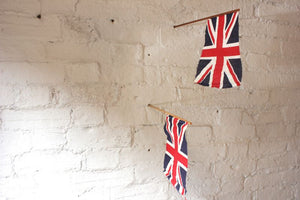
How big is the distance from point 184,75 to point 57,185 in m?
0.82

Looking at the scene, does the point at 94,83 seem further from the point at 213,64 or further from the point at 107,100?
the point at 213,64

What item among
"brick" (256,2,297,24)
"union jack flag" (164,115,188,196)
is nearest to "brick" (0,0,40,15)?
"union jack flag" (164,115,188,196)

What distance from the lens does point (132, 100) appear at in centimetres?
103

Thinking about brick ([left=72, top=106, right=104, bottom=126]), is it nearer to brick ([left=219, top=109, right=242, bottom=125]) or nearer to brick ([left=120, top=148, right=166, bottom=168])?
brick ([left=120, top=148, right=166, bottom=168])

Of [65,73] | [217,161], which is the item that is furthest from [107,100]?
[217,161]

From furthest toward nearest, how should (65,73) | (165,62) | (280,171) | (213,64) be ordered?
(280,171) → (165,62) → (65,73) → (213,64)

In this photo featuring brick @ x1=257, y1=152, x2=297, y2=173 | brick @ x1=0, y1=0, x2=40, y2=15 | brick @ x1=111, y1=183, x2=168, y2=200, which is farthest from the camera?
brick @ x1=257, y1=152, x2=297, y2=173

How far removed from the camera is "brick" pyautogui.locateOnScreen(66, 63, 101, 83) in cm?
95

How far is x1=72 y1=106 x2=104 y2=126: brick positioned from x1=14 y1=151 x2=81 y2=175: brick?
16cm

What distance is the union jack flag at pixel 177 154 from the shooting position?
2.39ft

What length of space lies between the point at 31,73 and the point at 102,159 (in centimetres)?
50

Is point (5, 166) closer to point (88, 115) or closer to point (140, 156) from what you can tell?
point (88, 115)

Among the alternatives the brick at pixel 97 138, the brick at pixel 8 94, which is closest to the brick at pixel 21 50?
the brick at pixel 8 94

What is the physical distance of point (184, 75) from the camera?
1099mm
